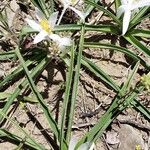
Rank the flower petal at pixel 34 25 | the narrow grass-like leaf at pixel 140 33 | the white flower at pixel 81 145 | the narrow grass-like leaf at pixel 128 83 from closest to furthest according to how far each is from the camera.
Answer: the white flower at pixel 81 145
the flower petal at pixel 34 25
the narrow grass-like leaf at pixel 128 83
the narrow grass-like leaf at pixel 140 33

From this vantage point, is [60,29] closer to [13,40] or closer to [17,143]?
[13,40]

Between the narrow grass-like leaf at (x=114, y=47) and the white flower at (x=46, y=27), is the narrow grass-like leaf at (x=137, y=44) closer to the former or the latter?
the narrow grass-like leaf at (x=114, y=47)

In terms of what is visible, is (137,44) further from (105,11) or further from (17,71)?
(17,71)

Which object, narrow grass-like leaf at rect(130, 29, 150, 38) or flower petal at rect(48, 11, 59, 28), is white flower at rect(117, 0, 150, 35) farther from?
flower petal at rect(48, 11, 59, 28)

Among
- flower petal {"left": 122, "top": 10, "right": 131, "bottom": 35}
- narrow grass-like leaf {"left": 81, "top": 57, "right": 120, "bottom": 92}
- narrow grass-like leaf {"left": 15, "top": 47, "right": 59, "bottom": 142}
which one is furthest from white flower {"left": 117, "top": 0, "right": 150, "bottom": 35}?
narrow grass-like leaf {"left": 15, "top": 47, "right": 59, "bottom": 142}

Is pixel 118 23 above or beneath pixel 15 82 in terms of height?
above

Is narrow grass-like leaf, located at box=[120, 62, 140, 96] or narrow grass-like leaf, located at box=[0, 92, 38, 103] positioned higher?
narrow grass-like leaf, located at box=[120, 62, 140, 96]

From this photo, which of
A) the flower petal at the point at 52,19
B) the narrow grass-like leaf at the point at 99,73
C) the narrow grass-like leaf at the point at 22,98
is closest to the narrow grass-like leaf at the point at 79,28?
the flower petal at the point at 52,19

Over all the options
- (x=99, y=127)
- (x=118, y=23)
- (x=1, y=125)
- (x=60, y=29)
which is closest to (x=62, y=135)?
(x=99, y=127)
